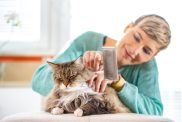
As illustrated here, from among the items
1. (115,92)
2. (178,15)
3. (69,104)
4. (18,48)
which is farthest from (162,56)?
(18,48)

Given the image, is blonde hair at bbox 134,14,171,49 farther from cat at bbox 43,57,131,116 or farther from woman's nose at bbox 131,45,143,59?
cat at bbox 43,57,131,116

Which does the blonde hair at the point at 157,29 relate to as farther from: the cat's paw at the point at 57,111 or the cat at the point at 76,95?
the cat's paw at the point at 57,111

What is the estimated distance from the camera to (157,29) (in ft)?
5.99

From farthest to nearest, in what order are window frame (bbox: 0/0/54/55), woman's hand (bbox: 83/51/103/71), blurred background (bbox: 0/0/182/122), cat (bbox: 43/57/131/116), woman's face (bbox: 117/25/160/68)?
1. window frame (bbox: 0/0/54/55)
2. blurred background (bbox: 0/0/182/122)
3. woman's face (bbox: 117/25/160/68)
4. woman's hand (bbox: 83/51/103/71)
5. cat (bbox: 43/57/131/116)

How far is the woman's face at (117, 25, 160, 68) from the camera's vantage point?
6.05ft

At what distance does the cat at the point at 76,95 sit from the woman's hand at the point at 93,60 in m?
0.04

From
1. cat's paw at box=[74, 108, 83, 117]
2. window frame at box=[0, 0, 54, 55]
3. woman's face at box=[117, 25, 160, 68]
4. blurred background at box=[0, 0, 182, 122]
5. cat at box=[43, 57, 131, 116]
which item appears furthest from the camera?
window frame at box=[0, 0, 54, 55]

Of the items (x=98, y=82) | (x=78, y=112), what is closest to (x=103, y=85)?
(x=98, y=82)

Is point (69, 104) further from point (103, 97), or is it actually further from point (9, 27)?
point (9, 27)

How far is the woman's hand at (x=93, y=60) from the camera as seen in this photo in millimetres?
1734

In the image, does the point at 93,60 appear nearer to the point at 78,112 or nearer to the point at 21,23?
the point at 78,112

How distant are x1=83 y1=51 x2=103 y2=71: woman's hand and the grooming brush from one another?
101 mm

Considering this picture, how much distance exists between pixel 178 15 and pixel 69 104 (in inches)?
38.4

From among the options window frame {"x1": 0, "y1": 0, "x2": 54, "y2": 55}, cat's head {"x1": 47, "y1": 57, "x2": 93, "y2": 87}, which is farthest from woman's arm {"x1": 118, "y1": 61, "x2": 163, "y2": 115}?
window frame {"x1": 0, "y1": 0, "x2": 54, "y2": 55}
